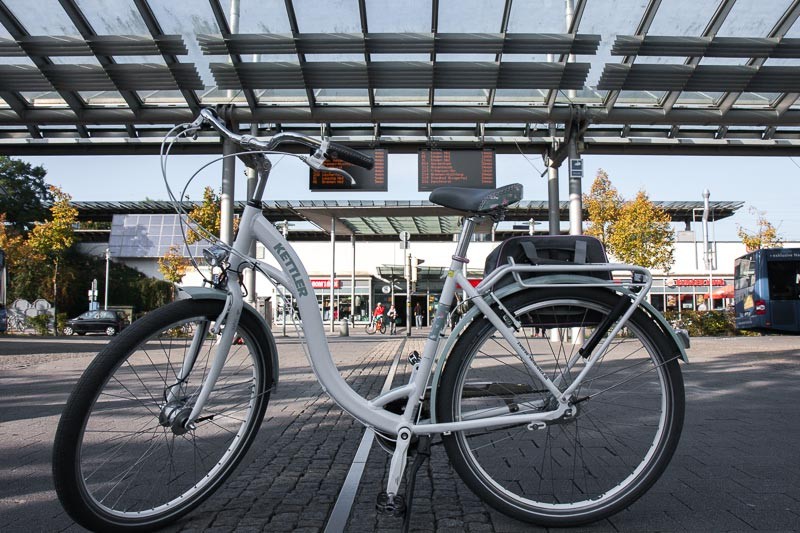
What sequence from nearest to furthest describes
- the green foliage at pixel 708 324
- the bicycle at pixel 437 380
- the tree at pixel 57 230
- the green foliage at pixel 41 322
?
the bicycle at pixel 437 380, the green foliage at pixel 708 324, the green foliage at pixel 41 322, the tree at pixel 57 230

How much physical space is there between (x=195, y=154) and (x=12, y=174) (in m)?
53.4

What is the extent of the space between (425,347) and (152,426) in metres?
1.13

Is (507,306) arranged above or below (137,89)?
below

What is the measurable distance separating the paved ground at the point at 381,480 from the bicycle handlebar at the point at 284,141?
1.46 metres

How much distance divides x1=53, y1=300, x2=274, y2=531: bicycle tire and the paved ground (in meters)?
0.18

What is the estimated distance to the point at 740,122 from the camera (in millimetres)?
12508

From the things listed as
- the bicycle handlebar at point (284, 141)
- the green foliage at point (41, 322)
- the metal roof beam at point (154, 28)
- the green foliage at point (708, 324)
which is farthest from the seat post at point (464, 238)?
the green foliage at point (41, 322)

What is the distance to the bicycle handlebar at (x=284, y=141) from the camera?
2.52 meters

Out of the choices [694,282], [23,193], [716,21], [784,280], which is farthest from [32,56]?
[23,193]

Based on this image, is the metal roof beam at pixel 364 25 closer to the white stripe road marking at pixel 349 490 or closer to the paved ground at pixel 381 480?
the paved ground at pixel 381 480

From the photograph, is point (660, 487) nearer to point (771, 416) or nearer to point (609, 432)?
point (609, 432)

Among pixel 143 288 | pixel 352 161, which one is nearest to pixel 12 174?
pixel 143 288

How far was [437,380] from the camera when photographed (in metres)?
2.34

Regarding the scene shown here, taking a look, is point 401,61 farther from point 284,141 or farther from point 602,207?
point 602,207
